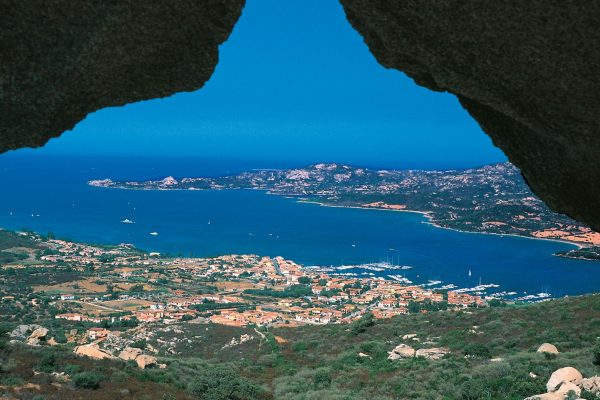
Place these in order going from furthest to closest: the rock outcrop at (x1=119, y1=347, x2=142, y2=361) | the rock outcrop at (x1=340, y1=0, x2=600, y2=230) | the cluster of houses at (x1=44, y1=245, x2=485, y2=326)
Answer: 1. the cluster of houses at (x1=44, y1=245, x2=485, y2=326)
2. the rock outcrop at (x1=119, y1=347, x2=142, y2=361)
3. the rock outcrop at (x1=340, y1=0, x2=600, y2=230)

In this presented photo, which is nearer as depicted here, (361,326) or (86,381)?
(86,381)

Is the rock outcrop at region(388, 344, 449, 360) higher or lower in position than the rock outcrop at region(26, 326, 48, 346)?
higher

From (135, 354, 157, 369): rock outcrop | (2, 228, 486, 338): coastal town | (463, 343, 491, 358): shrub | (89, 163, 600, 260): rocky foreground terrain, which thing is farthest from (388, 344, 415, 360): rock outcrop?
(89, 163, 600, 260): rocky foreground terrain

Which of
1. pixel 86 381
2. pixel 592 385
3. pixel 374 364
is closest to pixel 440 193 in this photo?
pixel 374 364

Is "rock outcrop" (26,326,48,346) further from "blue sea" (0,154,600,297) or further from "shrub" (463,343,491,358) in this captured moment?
"blue sea" (0,154,600,297)

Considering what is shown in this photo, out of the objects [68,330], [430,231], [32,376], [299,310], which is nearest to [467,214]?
[430,231]

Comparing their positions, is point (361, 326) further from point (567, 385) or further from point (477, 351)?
point (567, 385)

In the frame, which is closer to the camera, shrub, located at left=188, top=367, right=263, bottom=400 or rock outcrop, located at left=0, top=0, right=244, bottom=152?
rock outcrop, located at left=0, top=0, right=244, bottom=152

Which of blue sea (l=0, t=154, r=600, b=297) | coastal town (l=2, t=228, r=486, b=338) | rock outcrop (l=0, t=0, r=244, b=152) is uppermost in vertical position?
rock outcrop (l=0, t=0, r=244, b=152)

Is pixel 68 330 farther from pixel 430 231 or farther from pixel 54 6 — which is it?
pixel 430 231
